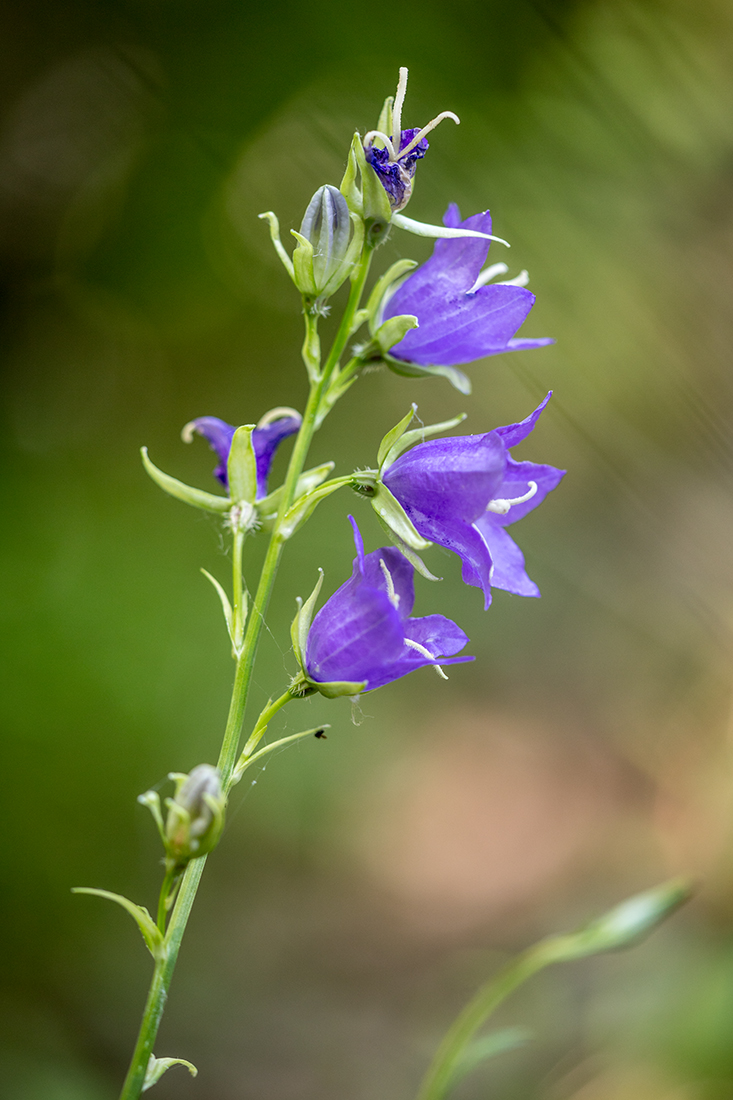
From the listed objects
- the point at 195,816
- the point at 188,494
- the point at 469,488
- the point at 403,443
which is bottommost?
the point at 195,816

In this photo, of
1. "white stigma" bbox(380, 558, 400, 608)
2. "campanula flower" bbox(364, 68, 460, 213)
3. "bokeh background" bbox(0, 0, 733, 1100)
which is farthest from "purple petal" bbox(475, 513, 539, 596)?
"bokeh background" bbox(0, 0, 733, 1100)

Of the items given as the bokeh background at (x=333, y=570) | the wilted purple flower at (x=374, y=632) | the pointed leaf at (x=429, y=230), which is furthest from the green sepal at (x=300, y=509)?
the bokeh background at (x=333, y=570)

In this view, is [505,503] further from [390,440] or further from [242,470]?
[242,470]

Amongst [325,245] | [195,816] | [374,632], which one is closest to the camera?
[195,816]

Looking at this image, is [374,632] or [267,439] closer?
[374,632]

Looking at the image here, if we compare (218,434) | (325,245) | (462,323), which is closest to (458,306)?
(462,323)

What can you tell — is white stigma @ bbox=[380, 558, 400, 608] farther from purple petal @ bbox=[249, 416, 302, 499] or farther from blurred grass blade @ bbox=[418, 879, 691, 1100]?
blurred grass blade @ bbox=[418, 879, 691, 1100]

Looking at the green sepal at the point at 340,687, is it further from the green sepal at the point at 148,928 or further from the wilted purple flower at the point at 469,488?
the green sepal at the point at 148,928
